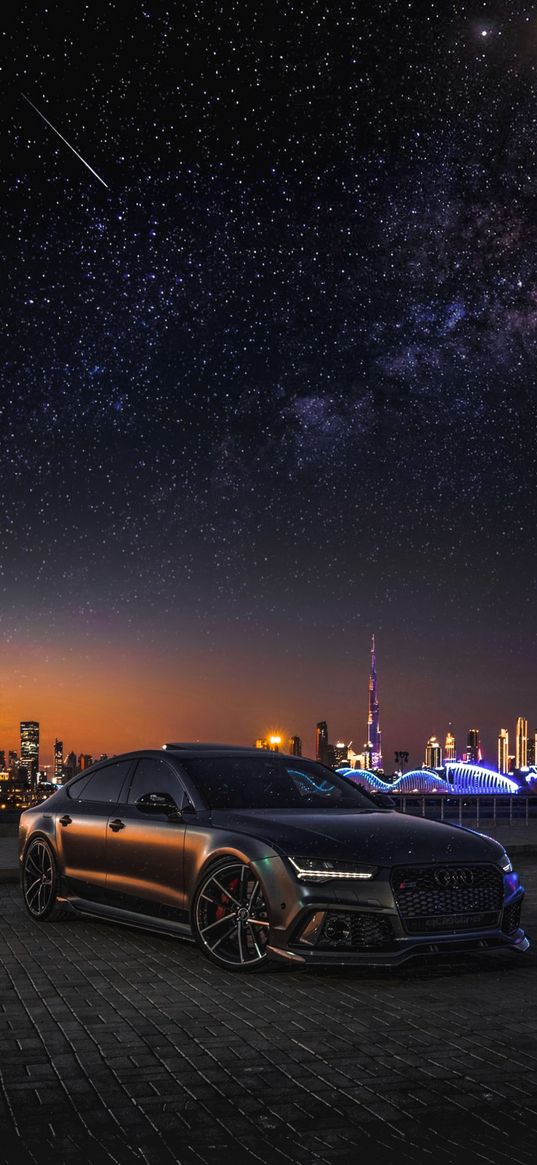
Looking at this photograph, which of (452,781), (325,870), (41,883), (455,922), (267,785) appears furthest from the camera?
(452,781)

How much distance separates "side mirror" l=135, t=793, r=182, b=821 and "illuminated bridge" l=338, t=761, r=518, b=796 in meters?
36.2

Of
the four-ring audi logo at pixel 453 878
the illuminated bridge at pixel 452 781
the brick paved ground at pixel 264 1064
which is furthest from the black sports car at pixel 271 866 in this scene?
the illuminated bridge at pixel 452 781

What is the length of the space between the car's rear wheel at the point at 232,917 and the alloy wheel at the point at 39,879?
7.74ft

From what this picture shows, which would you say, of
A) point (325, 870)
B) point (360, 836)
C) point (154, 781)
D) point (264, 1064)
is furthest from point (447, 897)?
point (154, 781)

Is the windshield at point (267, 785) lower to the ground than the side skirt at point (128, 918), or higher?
higher

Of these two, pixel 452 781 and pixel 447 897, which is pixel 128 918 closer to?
pixel 447 897

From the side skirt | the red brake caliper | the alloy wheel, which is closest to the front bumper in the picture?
the red brake caliper

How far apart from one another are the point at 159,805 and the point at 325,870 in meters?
1.67

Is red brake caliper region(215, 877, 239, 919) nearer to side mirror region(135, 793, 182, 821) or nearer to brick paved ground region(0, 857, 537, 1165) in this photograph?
brick paved ground region(0, 857, 537, 1165)

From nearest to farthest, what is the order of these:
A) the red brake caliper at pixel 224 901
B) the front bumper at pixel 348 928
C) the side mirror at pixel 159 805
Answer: the front bumper at pixel 348 928 < the red brake caliper at pixel 224 901 < the side mirror at pixel 159 805

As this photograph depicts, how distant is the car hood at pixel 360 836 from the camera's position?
7.50 meters

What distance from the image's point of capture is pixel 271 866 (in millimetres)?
7508

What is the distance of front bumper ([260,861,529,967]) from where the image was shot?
719 cm

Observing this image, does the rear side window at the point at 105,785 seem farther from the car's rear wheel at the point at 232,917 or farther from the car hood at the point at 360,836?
the car's rear wheel at the point at 232,917
